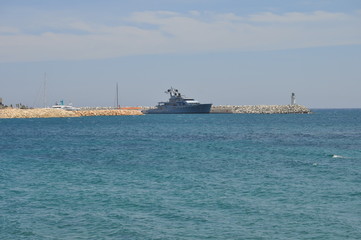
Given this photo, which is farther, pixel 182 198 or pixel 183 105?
pixel 183 105

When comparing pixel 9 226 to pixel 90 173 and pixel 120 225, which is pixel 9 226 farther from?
pixel 90 173

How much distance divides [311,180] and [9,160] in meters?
25.3

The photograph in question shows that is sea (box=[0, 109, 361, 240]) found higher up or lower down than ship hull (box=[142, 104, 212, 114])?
lower down

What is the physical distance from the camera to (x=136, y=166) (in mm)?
33719

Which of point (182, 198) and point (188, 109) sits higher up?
point (188, 109)

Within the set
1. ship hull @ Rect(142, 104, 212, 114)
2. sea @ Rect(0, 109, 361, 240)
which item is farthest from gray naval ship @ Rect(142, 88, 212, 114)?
sea @ Rect(0, 109, 361, 240)

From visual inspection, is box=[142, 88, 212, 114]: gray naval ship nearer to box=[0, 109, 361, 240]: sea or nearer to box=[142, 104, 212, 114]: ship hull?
box=[142, 104, 212, 114]: ship hull

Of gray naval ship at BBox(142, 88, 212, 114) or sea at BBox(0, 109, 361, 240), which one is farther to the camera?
gray naval ship at BBox(142, 88, 212, 114)

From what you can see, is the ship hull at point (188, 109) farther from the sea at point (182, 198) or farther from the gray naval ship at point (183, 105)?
the sea at point (182, 198)

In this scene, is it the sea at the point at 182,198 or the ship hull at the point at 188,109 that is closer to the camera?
the sea at the point at 182,198

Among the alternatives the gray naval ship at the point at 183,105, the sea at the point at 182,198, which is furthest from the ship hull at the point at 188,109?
the sea at the point at 182,198

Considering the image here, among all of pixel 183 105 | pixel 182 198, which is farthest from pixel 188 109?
pixel 182 198

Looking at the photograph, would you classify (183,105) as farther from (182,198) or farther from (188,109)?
(182,198)

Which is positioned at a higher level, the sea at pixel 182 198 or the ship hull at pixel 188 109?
the ship hull at pixel 188 109
